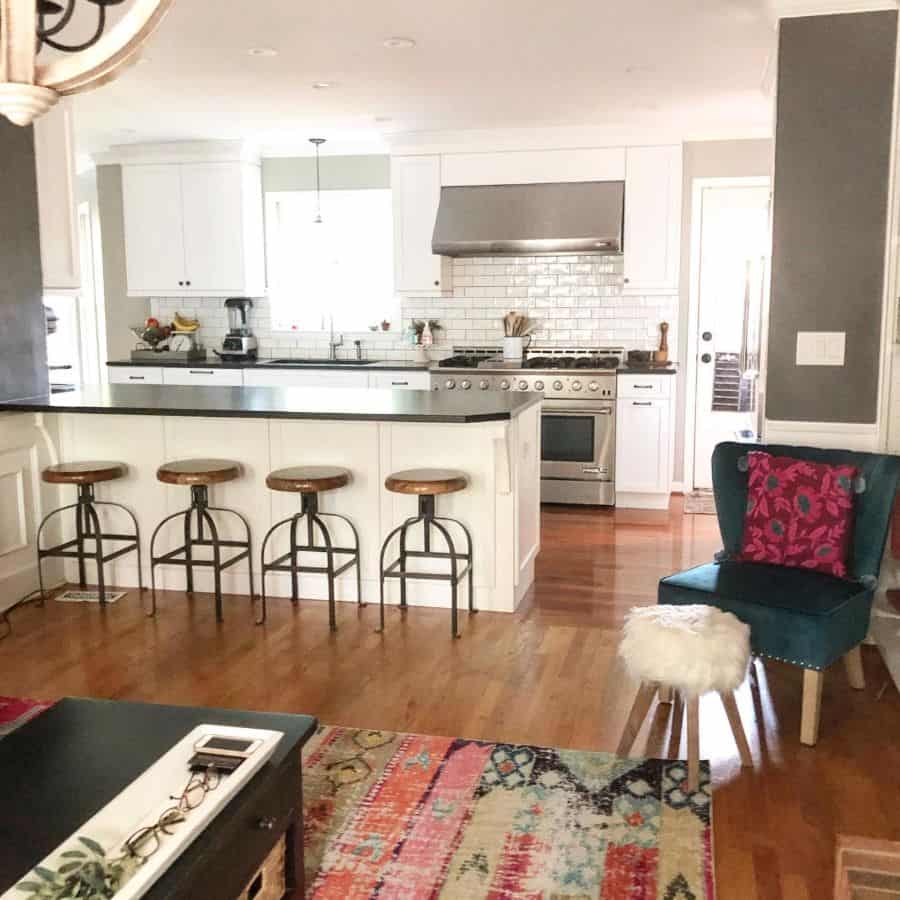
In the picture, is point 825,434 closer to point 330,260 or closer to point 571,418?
point 571,418

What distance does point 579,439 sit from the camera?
21.4 ft

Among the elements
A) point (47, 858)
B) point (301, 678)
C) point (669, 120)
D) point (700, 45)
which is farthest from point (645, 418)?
point (47, 858)

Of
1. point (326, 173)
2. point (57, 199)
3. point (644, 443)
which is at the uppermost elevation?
point (326, 173)

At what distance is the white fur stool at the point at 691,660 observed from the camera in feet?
8.82

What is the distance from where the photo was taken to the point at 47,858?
162 cm

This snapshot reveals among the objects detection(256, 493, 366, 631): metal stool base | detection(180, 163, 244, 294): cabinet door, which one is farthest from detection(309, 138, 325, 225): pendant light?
detection(256, 493, 366, 631): metal stool base

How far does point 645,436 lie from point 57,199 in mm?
3908

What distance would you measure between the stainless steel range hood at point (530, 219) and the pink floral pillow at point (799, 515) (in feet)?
10.8

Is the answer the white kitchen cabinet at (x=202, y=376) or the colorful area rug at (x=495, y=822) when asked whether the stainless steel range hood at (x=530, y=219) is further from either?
the colorful area rug at (x=495, y=822)

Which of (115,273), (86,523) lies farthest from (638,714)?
(115,273)

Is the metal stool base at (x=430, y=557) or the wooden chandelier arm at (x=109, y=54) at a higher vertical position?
the wooden chandelier arm at (x=109, y=54)

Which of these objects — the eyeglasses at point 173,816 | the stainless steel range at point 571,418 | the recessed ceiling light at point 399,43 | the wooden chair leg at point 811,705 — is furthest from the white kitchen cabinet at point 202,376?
the eyeglasses at point 173,816

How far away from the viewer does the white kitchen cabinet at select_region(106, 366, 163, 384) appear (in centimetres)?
734

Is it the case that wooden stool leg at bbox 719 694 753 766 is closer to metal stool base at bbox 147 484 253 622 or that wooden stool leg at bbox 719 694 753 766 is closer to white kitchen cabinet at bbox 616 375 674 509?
metal stool base at bbox 147 484 253 622
